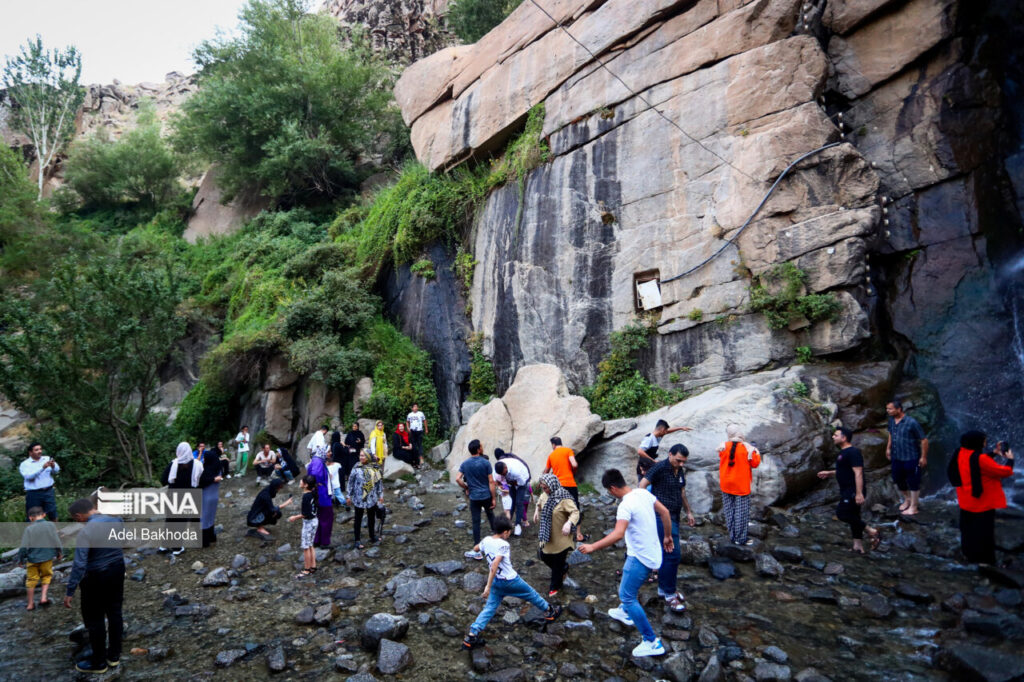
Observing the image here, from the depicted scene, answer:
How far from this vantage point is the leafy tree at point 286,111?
23766 millimetres

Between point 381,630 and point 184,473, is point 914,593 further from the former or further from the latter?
point 184,473

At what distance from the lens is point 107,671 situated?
5.11 m

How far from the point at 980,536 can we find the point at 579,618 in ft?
16.4

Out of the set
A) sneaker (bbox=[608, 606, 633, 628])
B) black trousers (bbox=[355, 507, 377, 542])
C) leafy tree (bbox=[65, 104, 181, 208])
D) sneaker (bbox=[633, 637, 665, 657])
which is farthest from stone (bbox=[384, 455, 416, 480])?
leafy tree (bbox=[65, 104, 181, 208])

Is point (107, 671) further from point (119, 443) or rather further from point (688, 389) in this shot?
point (119, 443)

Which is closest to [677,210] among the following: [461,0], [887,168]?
[887,168]

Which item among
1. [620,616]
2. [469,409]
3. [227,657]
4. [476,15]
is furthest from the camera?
[476,15]

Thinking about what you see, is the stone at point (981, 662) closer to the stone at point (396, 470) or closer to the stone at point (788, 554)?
the stone at point (788, 554)

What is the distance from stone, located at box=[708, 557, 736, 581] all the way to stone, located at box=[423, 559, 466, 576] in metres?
3.30

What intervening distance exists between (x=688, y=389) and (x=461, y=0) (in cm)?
2080

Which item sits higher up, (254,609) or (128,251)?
(128,251)

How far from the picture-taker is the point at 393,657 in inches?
196

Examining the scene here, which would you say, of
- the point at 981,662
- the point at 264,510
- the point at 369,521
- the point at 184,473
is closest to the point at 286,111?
the point at 184,473

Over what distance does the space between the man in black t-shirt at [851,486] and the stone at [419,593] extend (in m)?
5.40
